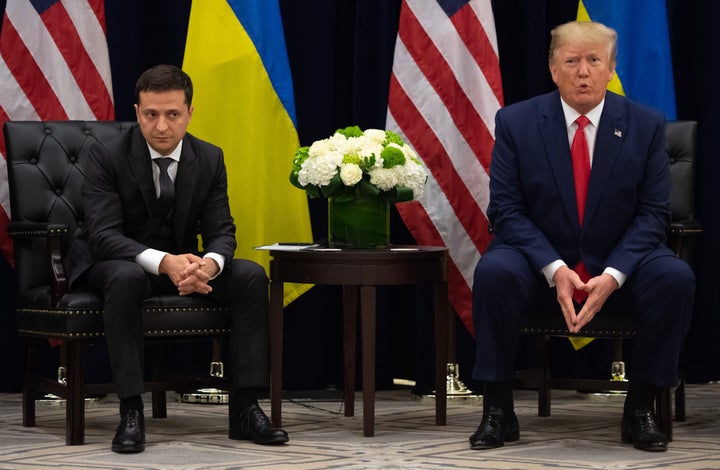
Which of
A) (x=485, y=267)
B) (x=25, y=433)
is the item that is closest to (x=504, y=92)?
(x=485, y=267)

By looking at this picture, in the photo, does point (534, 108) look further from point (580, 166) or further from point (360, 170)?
point (360, 170)

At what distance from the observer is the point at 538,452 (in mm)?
3740

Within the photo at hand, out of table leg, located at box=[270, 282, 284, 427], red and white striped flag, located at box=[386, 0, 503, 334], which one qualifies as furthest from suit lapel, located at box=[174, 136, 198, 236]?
red and white striped flag, located at box=[386, 0, 503, 334]

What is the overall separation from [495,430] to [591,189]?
86cm

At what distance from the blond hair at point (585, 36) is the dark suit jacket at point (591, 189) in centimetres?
20

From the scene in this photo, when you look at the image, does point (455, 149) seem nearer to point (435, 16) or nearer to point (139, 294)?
point (435, 16)

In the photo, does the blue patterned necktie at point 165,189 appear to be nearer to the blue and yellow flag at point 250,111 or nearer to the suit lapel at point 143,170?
the suit lapel at point 143,170

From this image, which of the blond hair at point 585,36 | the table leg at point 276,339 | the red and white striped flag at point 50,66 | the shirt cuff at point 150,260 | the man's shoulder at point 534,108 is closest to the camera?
the shirt cuff at point 150,260

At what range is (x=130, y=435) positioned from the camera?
3736 millimetres

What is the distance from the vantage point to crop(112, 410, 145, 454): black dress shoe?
3.71 meters

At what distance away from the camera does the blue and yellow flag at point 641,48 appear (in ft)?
16.5

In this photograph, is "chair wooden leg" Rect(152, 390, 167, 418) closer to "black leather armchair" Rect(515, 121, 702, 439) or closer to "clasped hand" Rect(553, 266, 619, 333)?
"black leather armchair" Rect(515, 121, 702, 439)

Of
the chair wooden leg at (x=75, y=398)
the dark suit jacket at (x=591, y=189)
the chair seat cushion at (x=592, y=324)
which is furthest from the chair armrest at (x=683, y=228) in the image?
the chair wooden leg at (x=75, y=398)

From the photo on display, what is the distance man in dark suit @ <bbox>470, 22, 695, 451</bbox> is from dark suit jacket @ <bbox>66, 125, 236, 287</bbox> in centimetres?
94
